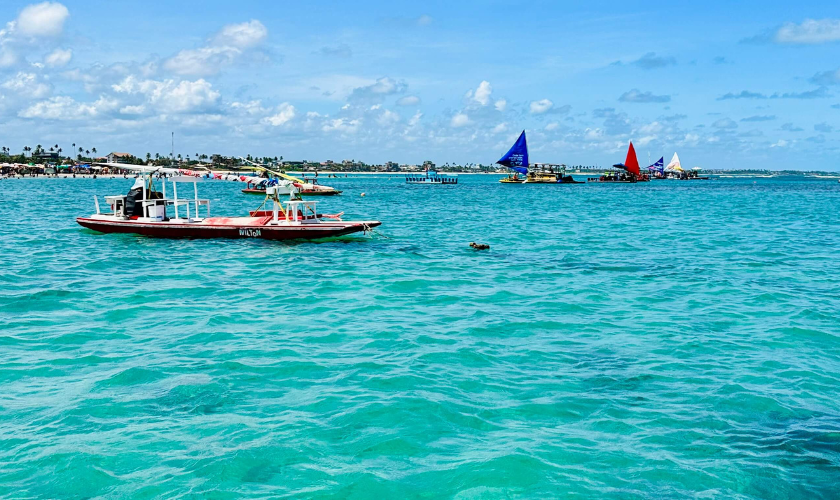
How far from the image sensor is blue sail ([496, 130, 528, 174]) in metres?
137

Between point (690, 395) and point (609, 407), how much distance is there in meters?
1.77

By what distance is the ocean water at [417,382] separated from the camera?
8.43 m

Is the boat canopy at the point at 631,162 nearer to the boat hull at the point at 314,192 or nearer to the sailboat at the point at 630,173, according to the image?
the sailboat at the point at 630,173

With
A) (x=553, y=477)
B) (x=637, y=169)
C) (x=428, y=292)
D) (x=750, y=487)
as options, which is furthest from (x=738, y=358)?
(x=637, y=169)

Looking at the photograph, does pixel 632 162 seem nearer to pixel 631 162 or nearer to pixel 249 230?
pixel 631 162

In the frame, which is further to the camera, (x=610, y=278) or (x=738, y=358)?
(x=610, y=278)

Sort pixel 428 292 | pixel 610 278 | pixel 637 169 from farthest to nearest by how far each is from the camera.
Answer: pixel 637 169 < pixel 610 278 < pixel 428 292

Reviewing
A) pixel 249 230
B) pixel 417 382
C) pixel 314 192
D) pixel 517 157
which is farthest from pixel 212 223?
pixel 517 157

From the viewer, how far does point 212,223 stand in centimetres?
3369

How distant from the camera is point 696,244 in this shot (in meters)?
34.6

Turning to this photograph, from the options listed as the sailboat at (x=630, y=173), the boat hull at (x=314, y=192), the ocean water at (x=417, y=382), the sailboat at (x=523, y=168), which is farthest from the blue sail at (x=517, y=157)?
the ocean water at (x=417, y=382)

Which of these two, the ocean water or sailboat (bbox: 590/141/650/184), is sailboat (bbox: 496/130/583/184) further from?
the ocean water

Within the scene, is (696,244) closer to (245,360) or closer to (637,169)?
(245,360)

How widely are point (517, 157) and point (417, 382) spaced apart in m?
131
